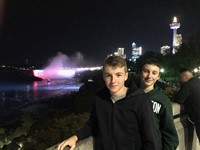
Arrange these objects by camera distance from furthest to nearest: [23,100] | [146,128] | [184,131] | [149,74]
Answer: [23,100]
[184,131]
[149,74]
[146,128]

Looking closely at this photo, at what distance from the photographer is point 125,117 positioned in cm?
260

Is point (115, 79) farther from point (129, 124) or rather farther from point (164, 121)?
point (164, 121)

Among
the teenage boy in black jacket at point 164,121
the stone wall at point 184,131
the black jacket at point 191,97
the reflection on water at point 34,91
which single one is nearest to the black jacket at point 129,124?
the teenage boy in black jacket at point 164,121

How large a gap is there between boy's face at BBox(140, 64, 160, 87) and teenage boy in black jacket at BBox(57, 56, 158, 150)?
946 mm

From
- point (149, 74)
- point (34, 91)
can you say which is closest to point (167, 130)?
point (149, 74)

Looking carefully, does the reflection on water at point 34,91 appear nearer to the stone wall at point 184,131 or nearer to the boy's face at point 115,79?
the stone wall at point 184,131

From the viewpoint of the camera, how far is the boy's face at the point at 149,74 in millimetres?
3643

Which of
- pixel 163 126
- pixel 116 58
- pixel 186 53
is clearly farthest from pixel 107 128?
pixel 186 53

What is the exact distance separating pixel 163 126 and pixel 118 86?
3.12 feet

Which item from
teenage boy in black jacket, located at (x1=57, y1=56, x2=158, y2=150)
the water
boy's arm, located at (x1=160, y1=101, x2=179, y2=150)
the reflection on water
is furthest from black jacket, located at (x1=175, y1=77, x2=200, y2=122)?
the reflection on water

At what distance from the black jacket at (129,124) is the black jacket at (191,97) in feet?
8.68

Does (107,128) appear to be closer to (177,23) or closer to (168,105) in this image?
(168,105)

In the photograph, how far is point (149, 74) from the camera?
3658 mm

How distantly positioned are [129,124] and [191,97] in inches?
111
